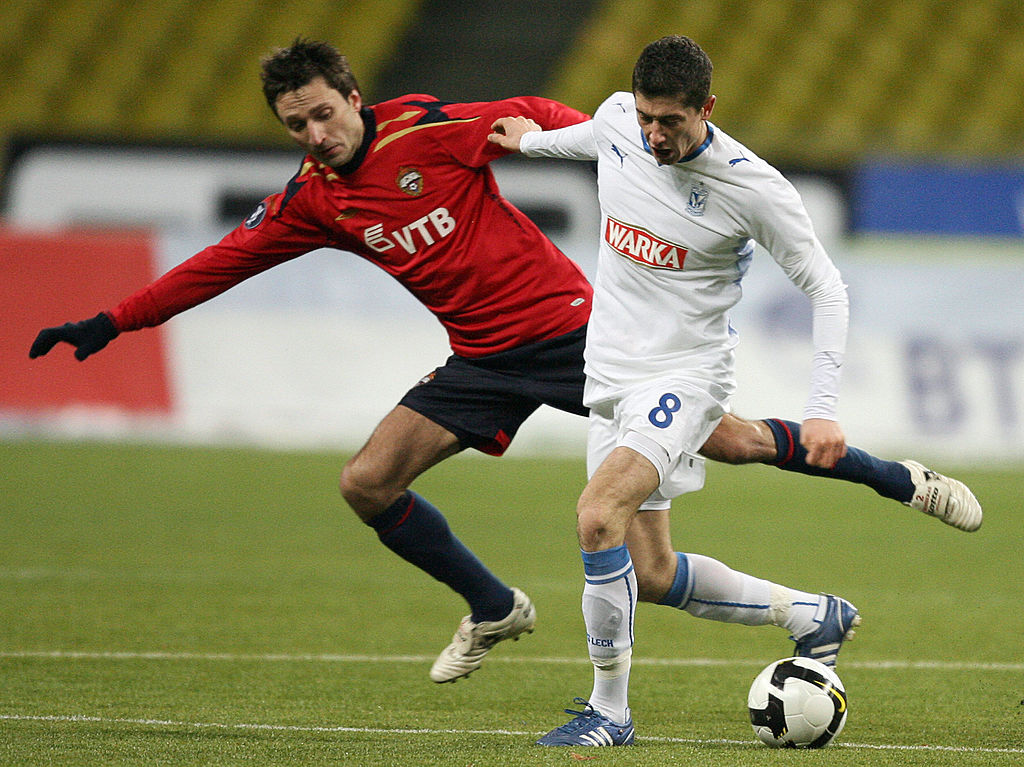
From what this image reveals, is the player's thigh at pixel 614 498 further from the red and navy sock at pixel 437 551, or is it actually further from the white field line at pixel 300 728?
the red and navy sock at pixel 437 551

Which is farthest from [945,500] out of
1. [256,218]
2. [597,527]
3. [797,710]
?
[256,218]

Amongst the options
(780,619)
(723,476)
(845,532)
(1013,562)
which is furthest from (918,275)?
(780,619)

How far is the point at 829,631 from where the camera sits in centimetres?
488

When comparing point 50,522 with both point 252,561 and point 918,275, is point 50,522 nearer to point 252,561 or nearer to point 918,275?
point 252,561

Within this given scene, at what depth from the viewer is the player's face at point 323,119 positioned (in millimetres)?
4750

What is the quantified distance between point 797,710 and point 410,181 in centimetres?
222

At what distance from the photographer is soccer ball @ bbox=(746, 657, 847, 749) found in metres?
4.13

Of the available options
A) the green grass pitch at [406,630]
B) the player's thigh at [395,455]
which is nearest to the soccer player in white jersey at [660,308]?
the green grass pitch at [406,630]

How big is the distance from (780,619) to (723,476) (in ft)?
24.1

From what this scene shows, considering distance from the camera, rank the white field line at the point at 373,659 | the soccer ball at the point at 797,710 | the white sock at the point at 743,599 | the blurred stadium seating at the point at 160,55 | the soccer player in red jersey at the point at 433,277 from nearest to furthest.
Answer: the soccer ball at the point at 797,710, the white sock at the point at 743,599, the soccer player in red jersey at the point at 433,277, the white field line at the point at 373,659, the blurred stadium seating at the point at 160,55

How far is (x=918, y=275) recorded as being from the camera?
1257 centimetres

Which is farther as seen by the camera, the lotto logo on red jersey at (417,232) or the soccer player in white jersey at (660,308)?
the lotto logo on red jersey at (417,232)

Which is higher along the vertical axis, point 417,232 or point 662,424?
point 417,232

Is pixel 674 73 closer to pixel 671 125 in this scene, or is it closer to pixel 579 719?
pixel 671 125
